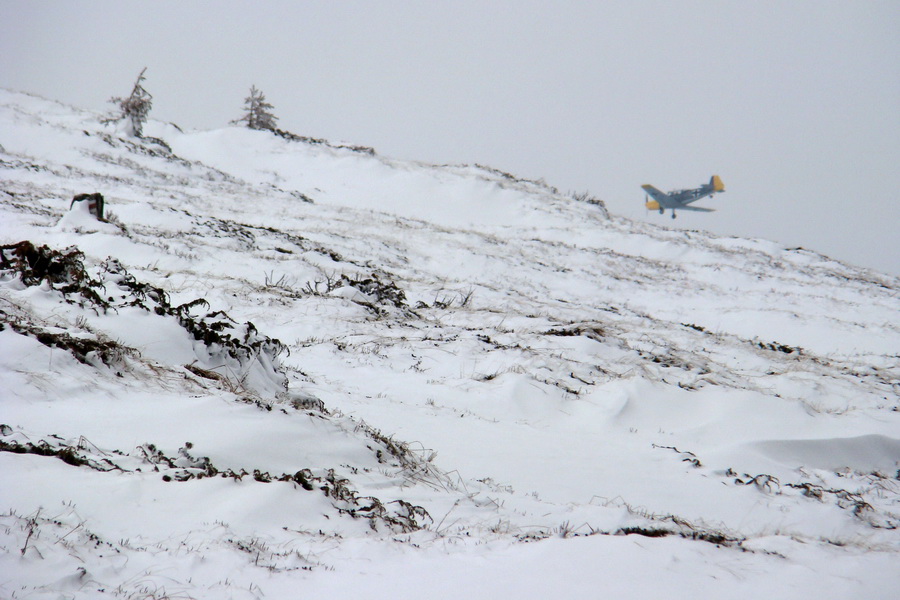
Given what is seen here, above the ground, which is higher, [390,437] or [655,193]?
[655,193]

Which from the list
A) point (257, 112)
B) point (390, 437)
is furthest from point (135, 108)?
point (390, 437)

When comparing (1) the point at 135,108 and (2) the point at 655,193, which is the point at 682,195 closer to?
(2) the point at 655,193

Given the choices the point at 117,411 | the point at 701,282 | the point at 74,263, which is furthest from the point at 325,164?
the point at 117,411

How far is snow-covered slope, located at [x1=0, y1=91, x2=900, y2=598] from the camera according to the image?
269 cm

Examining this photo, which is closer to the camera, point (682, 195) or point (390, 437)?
point (390, 437)

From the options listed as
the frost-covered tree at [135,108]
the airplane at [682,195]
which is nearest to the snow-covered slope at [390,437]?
the frost-covered tree at [135,108]

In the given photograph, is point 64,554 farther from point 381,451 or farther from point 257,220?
point 257,220

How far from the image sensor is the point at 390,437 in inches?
186

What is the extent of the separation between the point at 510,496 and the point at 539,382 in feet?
10.5

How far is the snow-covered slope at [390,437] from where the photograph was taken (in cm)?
269

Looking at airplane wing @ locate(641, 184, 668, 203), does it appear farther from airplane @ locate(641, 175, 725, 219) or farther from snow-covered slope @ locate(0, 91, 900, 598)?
snow-covered slope @ locate(0, 91, 900, 598)

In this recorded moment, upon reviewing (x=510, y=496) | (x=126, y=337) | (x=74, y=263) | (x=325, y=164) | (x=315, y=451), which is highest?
(x=325, y=164)

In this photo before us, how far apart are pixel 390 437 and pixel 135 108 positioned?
31198 millimetres

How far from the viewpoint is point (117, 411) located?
3994 mm
